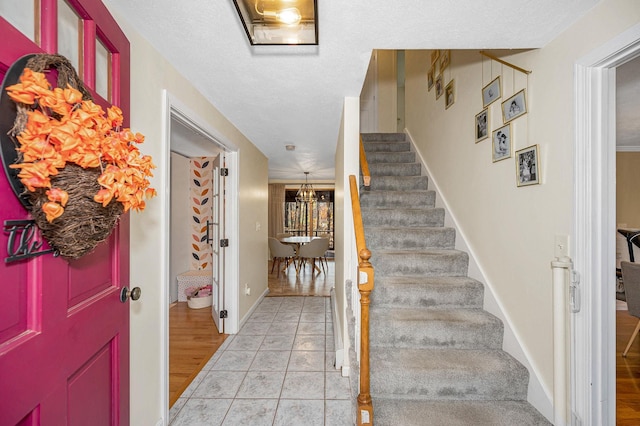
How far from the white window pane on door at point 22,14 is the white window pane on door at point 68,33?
0.38 feet

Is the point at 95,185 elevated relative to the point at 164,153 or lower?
lower

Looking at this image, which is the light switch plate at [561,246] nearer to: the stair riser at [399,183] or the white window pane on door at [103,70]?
the stair riser at [399,183]

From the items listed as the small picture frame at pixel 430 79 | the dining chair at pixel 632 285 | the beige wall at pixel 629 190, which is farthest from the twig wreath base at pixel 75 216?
the beige wall at pixel 629 190

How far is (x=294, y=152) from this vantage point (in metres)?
4.32

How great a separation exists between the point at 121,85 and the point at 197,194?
3.52 m

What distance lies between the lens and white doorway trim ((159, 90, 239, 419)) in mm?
1632

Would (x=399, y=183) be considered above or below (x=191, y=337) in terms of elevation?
above

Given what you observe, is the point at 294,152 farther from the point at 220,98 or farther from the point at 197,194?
the point at 220,98

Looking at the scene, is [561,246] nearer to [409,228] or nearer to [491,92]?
[491,92]

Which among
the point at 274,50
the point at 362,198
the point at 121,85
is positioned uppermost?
the point at 274,50

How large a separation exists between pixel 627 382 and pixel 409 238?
194 cm

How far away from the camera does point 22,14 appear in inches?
28.4

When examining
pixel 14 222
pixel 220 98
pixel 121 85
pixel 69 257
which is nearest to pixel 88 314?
pixel 69 257

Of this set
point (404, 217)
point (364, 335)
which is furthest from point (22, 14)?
point (404, 217)
